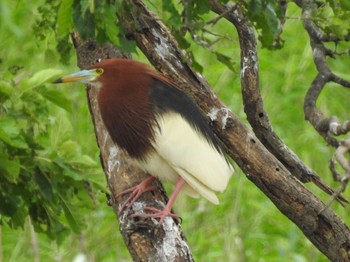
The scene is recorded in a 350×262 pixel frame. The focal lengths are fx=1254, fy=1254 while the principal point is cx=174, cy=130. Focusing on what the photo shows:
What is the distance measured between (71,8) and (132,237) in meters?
0.86

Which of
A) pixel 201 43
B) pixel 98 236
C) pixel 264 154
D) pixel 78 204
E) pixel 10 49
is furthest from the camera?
pixel 10 49

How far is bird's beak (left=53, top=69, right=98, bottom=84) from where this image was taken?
14.5 feet

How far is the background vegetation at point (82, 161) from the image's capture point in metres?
4.59

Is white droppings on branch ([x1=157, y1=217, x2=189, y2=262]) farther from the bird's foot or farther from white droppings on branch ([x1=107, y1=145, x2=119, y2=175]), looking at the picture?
white droppings on branch ([x1=107, y1=145, x2=119, y2=175])

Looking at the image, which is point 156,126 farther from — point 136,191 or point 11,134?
point 11,134

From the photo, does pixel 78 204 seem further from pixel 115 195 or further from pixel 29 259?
pixel 29 259

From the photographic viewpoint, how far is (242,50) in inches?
182

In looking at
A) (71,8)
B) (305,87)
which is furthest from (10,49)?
(71,8)

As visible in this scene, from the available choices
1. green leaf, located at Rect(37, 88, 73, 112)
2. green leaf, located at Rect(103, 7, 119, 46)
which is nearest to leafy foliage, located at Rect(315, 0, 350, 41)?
green leaf, located at Rect(103, 7, 119, 46)

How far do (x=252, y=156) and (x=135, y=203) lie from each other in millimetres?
457

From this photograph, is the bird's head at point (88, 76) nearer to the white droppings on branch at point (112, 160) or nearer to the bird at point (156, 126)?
the bird at point (156, 126)

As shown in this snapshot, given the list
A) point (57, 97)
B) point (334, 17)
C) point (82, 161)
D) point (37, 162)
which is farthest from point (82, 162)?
point (334, 17)

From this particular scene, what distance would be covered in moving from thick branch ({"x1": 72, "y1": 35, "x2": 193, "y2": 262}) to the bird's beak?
0.55 feet

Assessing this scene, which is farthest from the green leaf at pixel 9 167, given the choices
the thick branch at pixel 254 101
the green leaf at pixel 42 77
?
the thick branch at pixel 254 101
